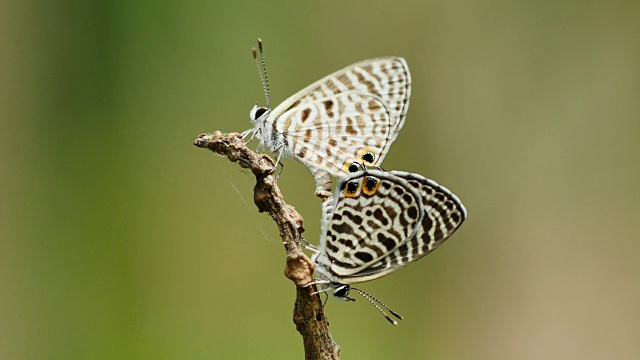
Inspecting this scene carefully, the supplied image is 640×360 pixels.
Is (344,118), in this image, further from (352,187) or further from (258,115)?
(352,187)

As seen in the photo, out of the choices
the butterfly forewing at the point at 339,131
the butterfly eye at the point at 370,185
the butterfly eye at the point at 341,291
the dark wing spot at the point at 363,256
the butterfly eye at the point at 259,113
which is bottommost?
the butterfly eye at the point at 341,291

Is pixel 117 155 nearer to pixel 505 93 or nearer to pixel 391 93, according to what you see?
pixel 391 93

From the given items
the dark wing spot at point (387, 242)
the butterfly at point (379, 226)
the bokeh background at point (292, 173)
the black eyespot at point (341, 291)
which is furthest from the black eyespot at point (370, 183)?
the bokeh background at point (292, 173)

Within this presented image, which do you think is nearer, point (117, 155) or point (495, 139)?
point (117, 155)

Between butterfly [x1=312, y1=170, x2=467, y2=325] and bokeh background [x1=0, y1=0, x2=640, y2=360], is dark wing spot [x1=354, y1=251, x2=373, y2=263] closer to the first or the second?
butterfly [x1=312, y1=170, x2=467, y2=325]

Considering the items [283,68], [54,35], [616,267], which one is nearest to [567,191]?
[616,267]

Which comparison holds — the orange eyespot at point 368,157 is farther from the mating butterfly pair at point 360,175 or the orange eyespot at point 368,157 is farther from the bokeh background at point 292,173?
the bokeh background at point 292,173
